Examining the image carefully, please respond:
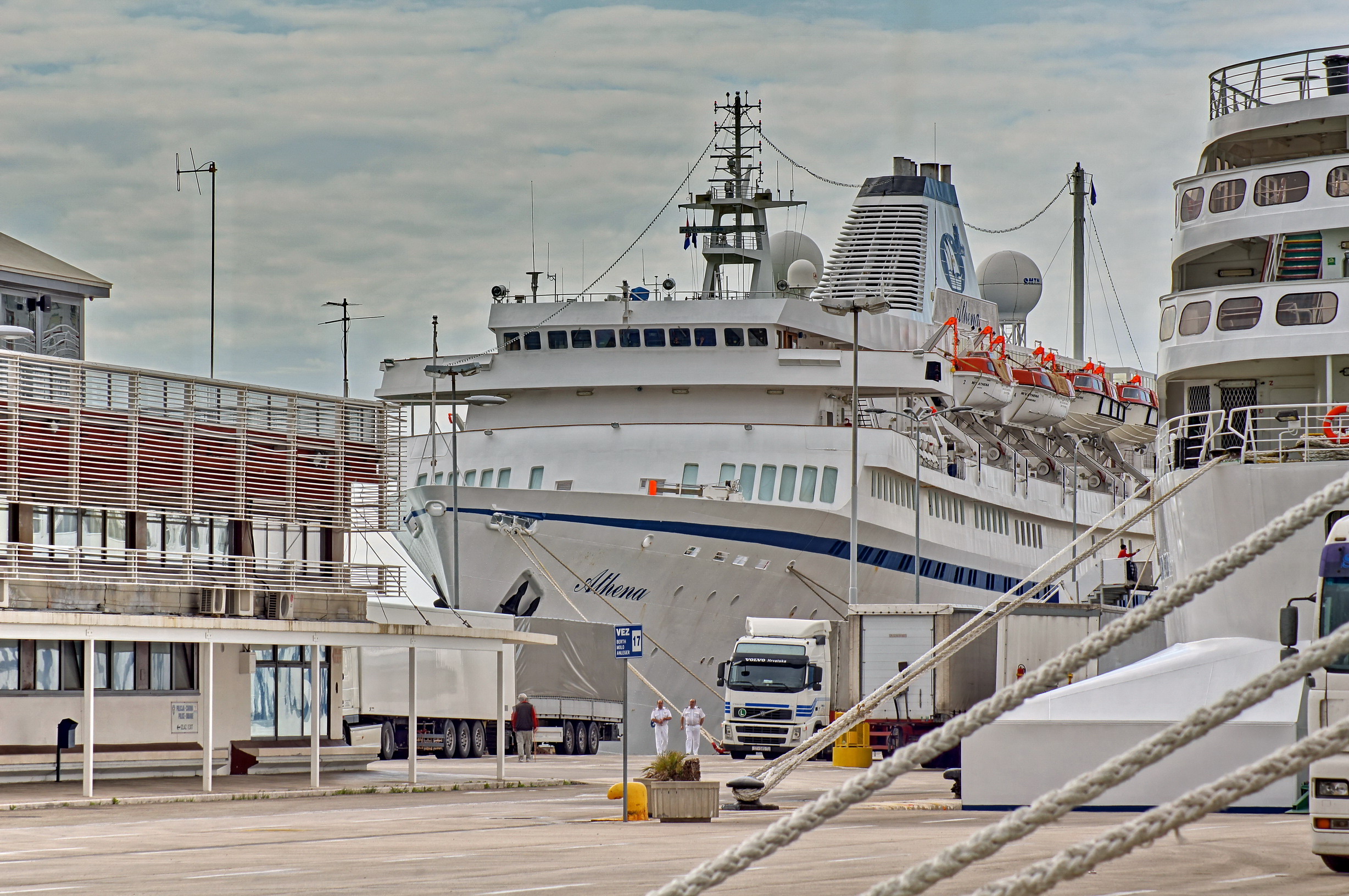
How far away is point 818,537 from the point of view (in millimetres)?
48469

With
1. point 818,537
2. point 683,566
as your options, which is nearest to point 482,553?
point 683,566

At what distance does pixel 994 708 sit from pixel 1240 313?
2678cm

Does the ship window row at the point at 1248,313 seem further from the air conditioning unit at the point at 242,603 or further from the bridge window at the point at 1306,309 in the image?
the air conditioning unit at the point at 242,603

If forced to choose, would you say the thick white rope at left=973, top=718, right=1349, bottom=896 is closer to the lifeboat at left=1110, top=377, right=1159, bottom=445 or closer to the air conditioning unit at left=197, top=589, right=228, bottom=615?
the air conditioning unit at left=197, top=589, right=228, bottom=615

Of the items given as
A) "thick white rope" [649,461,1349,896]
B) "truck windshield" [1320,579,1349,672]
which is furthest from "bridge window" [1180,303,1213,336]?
"thick white rope" [649,461,1349,896]

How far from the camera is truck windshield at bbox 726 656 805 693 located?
135ft

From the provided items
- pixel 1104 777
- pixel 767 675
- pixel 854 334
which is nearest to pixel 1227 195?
pixel 854 334

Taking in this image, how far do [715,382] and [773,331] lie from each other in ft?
7.03

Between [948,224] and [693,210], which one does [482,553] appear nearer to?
[693,210]

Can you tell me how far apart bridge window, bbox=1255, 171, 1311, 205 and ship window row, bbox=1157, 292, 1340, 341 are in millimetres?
1849

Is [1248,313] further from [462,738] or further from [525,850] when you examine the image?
[462,738]

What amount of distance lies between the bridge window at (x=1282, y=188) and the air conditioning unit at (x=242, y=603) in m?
17.6

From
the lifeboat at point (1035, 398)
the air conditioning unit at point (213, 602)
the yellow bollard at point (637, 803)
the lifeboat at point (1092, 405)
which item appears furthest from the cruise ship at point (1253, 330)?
the lifeboat at point (1092, 405)

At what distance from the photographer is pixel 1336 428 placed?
2625 cm
